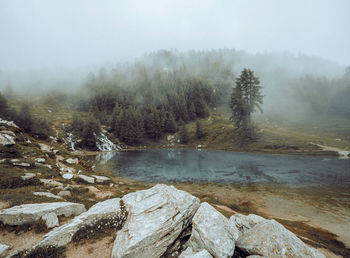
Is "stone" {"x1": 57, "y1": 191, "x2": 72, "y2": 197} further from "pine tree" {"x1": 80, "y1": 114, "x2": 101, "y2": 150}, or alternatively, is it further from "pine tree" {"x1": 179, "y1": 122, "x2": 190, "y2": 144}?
"pine tree" {"x1": 179, "y1": 122, "x2": 190, "y2": 144}

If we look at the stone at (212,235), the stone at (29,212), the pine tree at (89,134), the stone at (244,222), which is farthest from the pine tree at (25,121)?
the stone at (244,222)

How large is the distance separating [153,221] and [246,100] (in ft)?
232

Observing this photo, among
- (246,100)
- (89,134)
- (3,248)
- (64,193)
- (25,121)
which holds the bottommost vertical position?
(89,134)

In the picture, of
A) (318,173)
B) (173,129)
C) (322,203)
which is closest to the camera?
(322,203)

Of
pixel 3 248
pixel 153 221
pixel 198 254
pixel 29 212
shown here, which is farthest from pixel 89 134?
pixel 198 254

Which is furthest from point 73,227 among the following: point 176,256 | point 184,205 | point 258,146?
point 258,146

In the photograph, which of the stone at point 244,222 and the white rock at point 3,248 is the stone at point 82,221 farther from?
the stone at point 244,222

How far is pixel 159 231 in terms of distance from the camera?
7258 mm

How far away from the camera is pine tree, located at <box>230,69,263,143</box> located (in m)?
64.4

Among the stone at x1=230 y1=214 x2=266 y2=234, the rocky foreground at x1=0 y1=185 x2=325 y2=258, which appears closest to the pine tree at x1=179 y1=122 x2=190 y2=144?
the stone at x1=230 y1=214 x2=266 y2=234

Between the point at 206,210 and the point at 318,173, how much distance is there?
38.0 metres

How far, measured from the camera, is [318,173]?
32.2 m

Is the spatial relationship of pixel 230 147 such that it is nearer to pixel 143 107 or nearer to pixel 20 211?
pixel 20 211

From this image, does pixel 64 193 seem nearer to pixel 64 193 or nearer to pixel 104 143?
pixel 64 193
